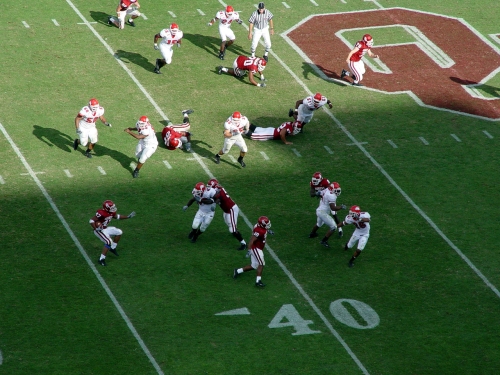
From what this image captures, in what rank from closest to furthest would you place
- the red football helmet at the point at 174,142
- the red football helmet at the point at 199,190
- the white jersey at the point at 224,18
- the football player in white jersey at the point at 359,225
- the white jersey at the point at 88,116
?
the football player in white jersey at the point at 359,225
the red football helmet at the point at 199,190
the white jersey at the point at 88,116
the red football helmet at the point at 174,142
the white jersey at the point at 224,18

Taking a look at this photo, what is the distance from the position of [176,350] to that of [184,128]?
27.9 ft

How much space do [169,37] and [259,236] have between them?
389 inches

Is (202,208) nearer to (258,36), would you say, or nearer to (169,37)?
(169,37)

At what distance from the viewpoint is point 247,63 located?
28062mm

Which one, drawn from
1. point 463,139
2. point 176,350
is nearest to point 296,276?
point 176,350

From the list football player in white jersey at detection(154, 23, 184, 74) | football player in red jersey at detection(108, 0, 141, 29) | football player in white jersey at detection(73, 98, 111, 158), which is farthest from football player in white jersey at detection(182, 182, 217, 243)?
football player in red jersey at detection(108, 0, 141, 29)

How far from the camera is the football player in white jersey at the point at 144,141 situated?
23344 millimetres

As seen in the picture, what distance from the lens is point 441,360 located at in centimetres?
1844

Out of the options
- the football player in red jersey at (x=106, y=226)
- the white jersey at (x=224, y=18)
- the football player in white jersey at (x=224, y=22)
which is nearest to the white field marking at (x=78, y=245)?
the football player in red jersey at (x=106, y=226)

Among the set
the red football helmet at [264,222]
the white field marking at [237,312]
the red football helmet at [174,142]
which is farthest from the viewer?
the red football helmet at [174,142]

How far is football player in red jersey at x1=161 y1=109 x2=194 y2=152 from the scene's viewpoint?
81.3ft

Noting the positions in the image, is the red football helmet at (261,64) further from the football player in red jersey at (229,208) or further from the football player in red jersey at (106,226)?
the football player in red jersey at (106,226)

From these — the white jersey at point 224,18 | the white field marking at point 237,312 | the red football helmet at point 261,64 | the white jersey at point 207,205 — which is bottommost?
the white field marking at point 237,312

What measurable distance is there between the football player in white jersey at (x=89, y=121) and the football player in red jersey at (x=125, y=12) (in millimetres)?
7373
